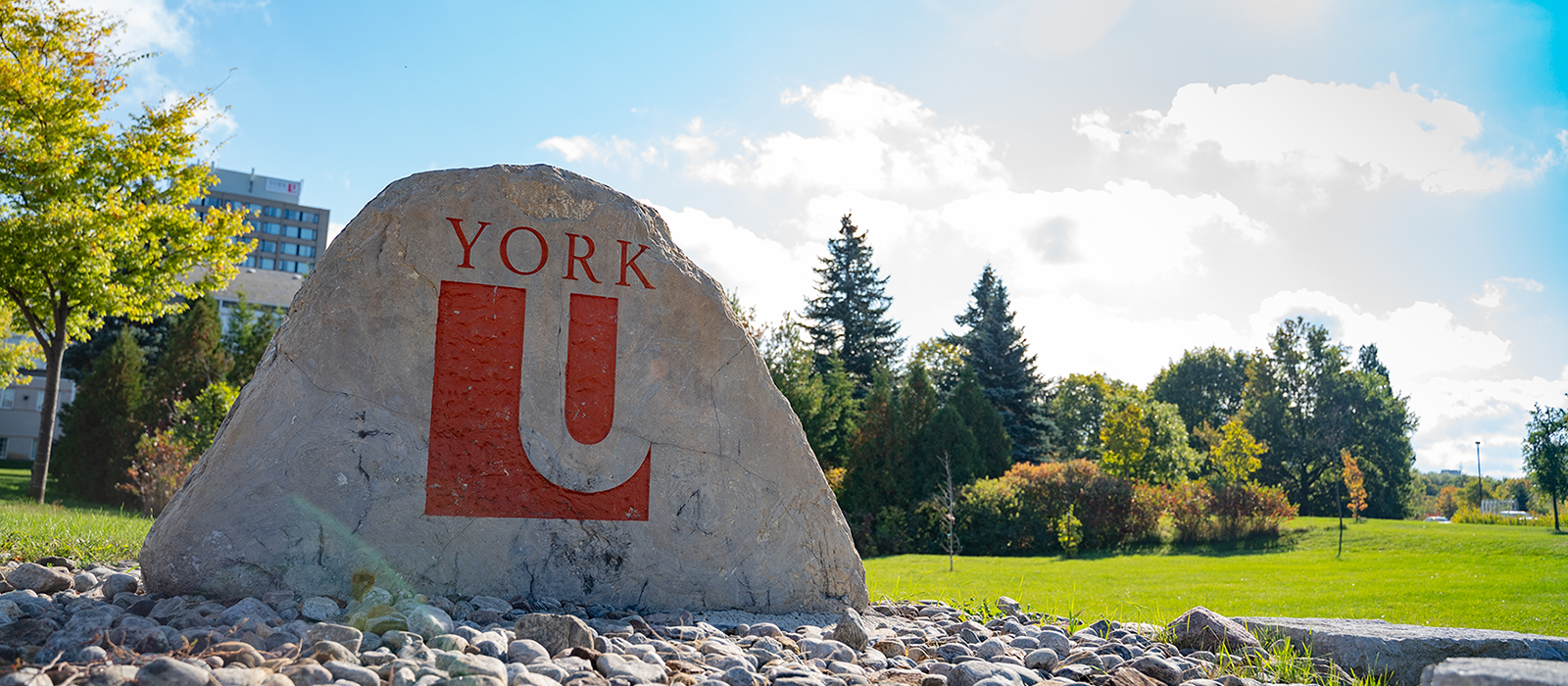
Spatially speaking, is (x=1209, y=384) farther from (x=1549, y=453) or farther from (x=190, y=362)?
(x=190, y=362)

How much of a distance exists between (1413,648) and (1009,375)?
24.6 meters

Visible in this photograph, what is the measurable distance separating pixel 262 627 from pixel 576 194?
112 inches

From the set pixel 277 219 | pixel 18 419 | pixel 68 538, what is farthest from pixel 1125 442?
pixel 277 219

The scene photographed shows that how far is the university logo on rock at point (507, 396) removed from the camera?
15.4ft

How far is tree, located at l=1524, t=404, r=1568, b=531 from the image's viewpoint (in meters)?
22.8

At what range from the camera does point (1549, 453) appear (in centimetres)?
2312

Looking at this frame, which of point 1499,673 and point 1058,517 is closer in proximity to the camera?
point 1499,673

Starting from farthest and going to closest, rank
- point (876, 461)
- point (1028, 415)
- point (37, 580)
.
→ point (1028, 415), point (876, 461), point (37, 580)

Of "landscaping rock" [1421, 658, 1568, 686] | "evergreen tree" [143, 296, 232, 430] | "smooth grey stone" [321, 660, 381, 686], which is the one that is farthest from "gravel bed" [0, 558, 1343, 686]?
"evergreen tree" [143, 296, 232, 430]

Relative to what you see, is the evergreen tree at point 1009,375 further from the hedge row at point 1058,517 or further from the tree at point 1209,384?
the tree at point 1209,384

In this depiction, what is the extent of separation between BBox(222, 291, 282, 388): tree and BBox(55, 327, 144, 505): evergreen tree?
174cm

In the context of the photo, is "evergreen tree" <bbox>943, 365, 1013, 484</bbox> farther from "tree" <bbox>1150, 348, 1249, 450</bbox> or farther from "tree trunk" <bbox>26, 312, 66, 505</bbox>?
"tree" <bbox>1150, 348, 1249, 450</bbox>

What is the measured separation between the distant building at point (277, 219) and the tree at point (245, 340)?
206ft

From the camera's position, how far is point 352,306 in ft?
15.4
